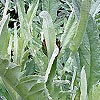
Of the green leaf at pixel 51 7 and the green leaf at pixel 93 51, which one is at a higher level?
the green leaf at pixel 51 7

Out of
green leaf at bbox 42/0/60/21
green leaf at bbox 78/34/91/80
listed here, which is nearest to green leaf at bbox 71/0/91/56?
green leaf at bbox 78/34/91/80

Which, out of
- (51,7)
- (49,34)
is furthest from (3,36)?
(51,7)

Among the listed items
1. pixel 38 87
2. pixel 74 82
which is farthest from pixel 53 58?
pixel 74 82

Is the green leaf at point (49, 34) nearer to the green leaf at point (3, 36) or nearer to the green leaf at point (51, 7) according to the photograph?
the green leaf at point (3, 36)

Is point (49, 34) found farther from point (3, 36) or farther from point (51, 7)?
point (51, 7)

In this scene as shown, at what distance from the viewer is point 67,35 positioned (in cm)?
61

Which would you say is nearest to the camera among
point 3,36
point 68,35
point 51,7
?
point 3,36

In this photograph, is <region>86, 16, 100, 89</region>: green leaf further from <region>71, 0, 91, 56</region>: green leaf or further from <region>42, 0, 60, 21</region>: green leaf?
<region>42, 0, 60, 21</region>: green leaf

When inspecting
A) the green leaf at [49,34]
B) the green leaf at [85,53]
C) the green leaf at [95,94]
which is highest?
the green leaf at [49,34]

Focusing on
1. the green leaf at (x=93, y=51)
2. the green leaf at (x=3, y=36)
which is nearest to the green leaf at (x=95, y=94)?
the green leaf at (x=93, y=51)

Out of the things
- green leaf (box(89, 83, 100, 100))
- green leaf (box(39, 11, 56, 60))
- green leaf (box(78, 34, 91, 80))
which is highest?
green leaf (box(39, 11, 56, 60))

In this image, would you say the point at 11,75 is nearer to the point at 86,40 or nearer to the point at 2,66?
the point at 2,66

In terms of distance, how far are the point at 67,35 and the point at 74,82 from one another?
9 centimetres

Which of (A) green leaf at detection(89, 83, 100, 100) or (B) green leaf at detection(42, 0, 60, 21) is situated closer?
(A) green leaf at detection(89, 83, 100, 100)
